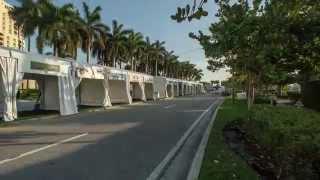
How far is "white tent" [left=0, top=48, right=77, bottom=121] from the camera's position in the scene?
2620 centimetres

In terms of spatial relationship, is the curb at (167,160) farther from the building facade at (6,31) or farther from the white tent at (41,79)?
the building facade at (6,31)

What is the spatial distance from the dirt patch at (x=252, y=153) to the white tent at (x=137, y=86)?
3486 centimetres

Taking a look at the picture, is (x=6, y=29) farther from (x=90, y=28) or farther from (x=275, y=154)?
(x=275, y=154)

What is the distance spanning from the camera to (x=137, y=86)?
65.1 meters

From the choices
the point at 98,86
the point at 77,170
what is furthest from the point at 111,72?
the point at 77,170

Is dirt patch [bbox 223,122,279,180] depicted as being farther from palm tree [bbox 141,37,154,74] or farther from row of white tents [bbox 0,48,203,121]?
palm tree [bbox 141,37,154,74]

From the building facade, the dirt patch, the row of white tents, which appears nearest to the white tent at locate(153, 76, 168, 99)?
the row of white tents

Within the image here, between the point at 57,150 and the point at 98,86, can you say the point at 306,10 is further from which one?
the point at 98,86

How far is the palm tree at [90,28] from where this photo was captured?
6275 cm

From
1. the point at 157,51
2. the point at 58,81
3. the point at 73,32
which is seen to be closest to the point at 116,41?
the point at 73,32

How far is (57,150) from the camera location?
14852 mm

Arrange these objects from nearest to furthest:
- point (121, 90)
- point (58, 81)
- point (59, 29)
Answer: point (58, 81) < point (121, 90) < point (59, 29)

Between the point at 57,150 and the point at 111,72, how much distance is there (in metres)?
30.4

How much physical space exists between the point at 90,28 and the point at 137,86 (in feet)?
29.7
